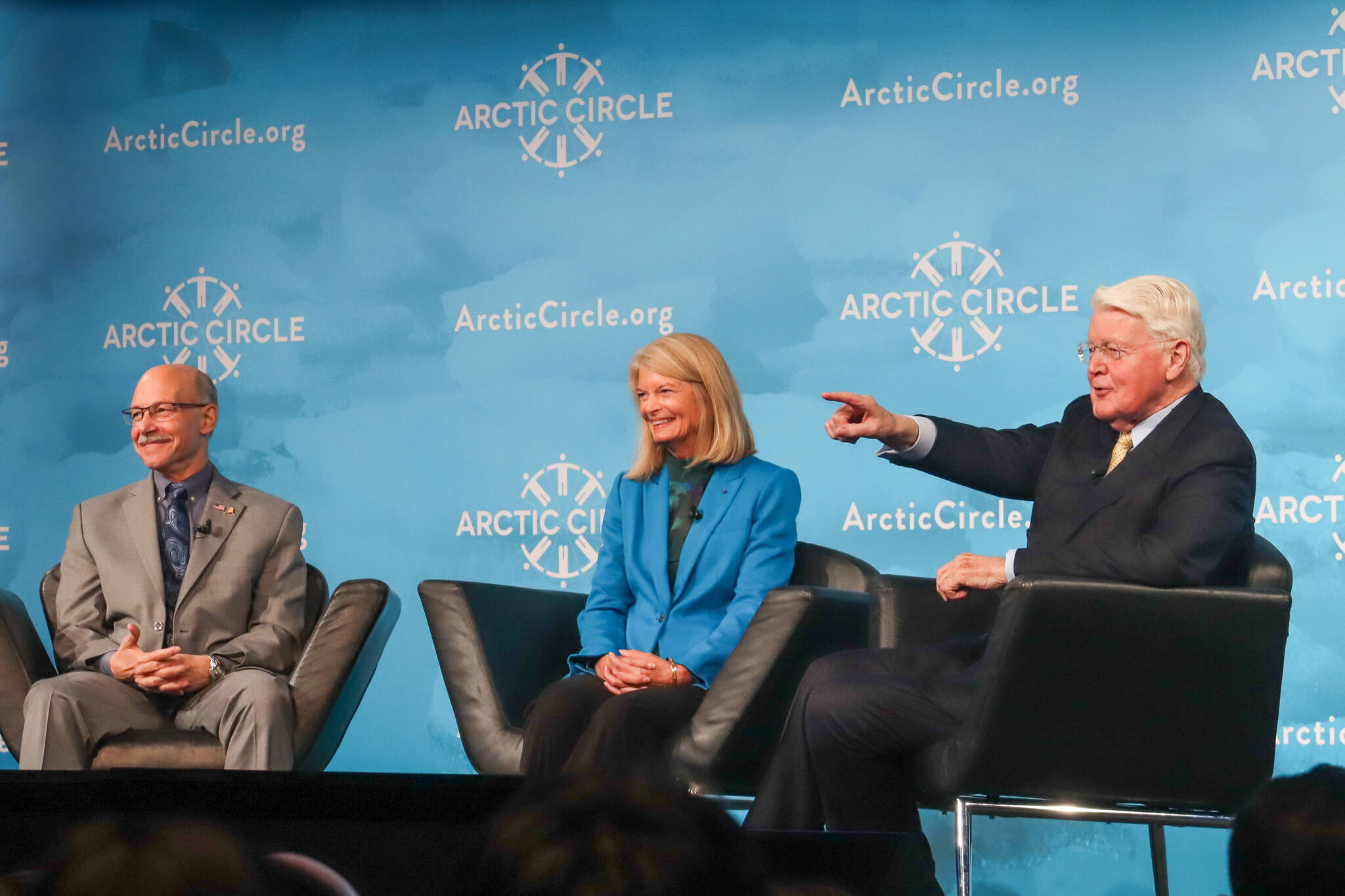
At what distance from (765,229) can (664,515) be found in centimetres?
158

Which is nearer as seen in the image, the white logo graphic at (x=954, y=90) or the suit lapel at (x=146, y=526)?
the suit lapel at (x=146, y=526)

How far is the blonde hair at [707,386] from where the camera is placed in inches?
126

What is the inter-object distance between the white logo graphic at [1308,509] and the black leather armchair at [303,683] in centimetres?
257

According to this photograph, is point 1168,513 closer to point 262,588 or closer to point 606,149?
point 262,588

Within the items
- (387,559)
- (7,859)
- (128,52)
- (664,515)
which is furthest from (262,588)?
(128,52)

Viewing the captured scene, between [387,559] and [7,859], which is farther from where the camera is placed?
[387,559]

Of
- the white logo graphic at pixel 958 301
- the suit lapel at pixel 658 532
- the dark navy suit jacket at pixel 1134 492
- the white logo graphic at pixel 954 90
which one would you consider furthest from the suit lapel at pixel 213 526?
the white logo graphic at pixel 954 90

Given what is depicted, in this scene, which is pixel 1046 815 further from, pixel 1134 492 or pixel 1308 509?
pixel 1308 509

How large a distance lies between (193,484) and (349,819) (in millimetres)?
2249

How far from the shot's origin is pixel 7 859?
1274mm

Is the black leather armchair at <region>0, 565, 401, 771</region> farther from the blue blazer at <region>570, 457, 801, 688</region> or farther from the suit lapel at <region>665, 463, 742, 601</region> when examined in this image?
the suit lapel at <region>665, 463, 742, 601</region>

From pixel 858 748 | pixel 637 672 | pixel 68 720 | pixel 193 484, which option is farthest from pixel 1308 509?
pixel 68 720

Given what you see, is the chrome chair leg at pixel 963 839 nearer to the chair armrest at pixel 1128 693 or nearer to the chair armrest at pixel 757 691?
the chair armrest at pixel 1128 693

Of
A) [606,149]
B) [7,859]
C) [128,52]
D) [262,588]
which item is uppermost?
[128,52]
